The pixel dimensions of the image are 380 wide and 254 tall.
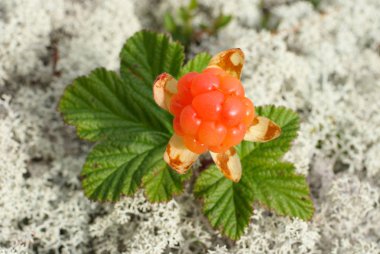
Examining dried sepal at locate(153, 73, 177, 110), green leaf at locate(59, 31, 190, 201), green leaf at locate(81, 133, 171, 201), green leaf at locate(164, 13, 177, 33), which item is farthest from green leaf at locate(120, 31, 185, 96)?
green leaf at locate(164, 13, 177, 33)

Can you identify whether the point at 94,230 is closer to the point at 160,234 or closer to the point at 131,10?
the point at 160,234

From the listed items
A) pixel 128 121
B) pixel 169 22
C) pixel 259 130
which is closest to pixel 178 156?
pixel 259 130

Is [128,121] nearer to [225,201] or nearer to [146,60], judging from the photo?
[146,60]

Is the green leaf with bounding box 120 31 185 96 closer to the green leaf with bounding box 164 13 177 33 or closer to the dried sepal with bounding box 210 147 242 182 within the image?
the dried sepal with bounding box 210 147 242 182

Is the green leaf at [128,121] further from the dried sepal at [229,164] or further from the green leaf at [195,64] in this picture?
the dried sepal at [229,164]

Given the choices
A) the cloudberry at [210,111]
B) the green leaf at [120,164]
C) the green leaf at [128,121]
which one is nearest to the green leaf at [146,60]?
the green leaf at [128,121]

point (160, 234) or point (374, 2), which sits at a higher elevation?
point (374, 2)

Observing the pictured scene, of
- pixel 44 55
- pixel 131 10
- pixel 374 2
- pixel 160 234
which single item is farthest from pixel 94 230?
pixel 374 2
